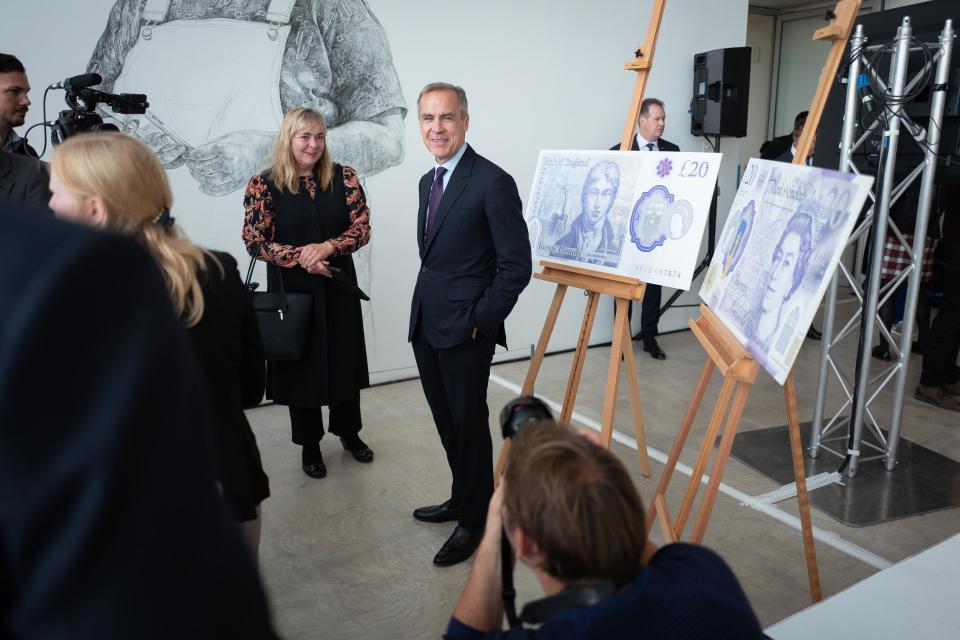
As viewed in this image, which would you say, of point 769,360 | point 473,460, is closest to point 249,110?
point 473,460

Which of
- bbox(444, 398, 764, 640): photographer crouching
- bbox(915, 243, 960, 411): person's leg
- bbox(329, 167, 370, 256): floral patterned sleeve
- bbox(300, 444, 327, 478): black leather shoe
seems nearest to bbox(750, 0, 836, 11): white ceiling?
bbox(915, 243, 960, 411): person's leg

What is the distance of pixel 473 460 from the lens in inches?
104

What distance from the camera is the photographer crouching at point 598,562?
94 centimetres

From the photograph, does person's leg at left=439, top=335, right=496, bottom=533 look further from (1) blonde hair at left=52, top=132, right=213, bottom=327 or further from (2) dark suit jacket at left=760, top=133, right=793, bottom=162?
(2) dark suit jacket at left=760, top=133, right=793, bottom=162

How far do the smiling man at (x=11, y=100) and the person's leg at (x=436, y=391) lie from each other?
174cm

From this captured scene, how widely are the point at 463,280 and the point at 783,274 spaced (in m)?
1.05

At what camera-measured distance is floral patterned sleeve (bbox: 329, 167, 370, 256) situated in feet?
10.3

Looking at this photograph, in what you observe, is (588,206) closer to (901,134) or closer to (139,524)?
(901,134)

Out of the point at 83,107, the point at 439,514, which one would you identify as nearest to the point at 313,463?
the point at 439,514

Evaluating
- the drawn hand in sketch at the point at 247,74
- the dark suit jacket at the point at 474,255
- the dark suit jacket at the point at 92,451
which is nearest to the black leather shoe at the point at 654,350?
the drawn hand in sketch at the point at 247,74

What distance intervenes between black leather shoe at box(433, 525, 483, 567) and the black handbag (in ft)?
3.25

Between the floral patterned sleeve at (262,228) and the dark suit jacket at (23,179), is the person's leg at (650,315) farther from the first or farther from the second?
the dark suit jacket at (23,179)

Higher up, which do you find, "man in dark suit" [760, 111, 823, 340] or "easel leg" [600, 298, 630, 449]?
"man in dark suit" [760, 111, 823, 340]

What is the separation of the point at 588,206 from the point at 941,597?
6.61ft
